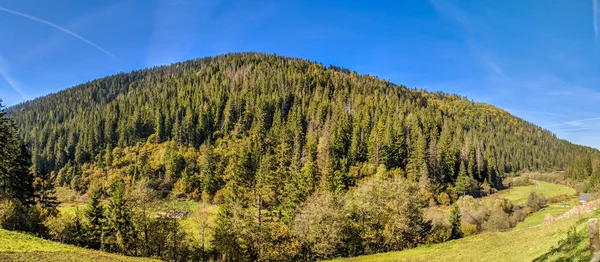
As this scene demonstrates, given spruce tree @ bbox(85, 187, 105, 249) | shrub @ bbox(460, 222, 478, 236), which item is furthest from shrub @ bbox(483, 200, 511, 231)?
spruce tree @ bbox(85, 187, 105, 249)

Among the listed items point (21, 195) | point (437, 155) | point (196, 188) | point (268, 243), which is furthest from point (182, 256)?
point (437, 155)

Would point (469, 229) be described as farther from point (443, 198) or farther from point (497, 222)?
point (443, 198)

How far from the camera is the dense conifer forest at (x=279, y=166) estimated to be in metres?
49.0

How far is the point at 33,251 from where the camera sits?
26.8 metres

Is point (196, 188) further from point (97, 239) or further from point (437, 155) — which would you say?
point (437, 155)

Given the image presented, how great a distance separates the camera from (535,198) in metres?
87.3

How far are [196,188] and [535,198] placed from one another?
111m

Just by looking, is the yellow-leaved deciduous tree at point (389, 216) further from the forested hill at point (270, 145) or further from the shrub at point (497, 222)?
the forested hill at point (270, 145)

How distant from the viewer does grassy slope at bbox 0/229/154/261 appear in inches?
954

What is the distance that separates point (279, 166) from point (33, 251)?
7791cm

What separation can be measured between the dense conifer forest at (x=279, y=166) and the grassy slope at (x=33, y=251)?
51.7 feet

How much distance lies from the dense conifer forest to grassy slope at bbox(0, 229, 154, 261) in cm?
1576

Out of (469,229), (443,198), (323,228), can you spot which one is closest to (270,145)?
(443,198)

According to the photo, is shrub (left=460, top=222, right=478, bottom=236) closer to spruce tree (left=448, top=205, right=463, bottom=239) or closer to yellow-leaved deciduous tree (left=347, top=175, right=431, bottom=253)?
spruce tree (left=448, top=205, right=463, bottom=239)
